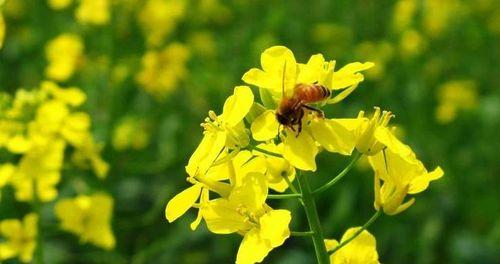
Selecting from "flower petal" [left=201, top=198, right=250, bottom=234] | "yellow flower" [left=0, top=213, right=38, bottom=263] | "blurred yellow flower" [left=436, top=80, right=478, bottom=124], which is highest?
"blurred yellow flower" [left=436, top=80, right=478, bottom=124]

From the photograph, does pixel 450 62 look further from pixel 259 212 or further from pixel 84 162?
pixel 259 212

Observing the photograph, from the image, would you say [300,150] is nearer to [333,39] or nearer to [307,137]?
[307,137]

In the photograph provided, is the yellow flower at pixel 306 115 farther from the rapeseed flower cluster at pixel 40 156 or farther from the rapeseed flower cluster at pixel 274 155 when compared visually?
the rapeseed flower cluster at pixel 40 156

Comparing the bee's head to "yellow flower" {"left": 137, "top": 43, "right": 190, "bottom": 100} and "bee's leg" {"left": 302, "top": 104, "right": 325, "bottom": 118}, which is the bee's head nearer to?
"bee's leg" {"left": 302, "top": 104, "right": 325, "bottom": 118}

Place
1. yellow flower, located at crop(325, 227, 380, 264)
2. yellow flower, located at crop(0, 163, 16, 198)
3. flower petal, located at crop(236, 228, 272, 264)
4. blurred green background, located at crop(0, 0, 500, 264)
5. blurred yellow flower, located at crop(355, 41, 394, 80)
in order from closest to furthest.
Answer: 1. flower petal, located at crop(236, 228, 272, 264)
2. yellow flower, located at crop(325, 227, 380, 264)
3. yellow flower, located at crop(0, 163, 16, 198)
4. blurred green background, located at crop(0, 0, 500, 264)
5. blurred yellow flower, located at crop(355, 41, 394, 80)

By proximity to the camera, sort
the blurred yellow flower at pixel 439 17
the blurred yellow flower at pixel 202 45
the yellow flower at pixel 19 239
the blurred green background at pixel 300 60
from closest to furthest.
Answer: the yellow flower at pixel 19 239, the blurred green background at pixel 300 60, the blurred yellow flower at pixel 439 17, the blurred yellow flower at pixel 202 45

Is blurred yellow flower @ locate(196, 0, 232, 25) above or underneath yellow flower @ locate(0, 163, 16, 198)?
above

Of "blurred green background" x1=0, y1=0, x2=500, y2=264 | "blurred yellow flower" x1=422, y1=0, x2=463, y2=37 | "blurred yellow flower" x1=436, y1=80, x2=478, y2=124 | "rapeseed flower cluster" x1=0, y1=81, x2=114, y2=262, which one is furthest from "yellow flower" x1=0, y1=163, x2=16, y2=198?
"blurred yellow flower" x1=422, y1=0, x2=463, y2=37

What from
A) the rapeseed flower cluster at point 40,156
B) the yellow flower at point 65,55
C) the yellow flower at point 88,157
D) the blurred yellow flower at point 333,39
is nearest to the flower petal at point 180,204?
the rapeseed flower cluster at point 40,156
